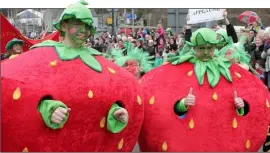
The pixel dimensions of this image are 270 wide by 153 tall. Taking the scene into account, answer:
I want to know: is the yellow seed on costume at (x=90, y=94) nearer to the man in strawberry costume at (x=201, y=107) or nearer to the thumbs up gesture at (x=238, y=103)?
the man in strawberry costume at (x=201, y=107)

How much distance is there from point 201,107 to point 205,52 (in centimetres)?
39

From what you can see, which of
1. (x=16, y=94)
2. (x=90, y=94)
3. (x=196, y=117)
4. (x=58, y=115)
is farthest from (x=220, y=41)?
(x=16, y=94)

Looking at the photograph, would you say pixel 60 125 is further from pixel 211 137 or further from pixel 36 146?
pixel 211 137

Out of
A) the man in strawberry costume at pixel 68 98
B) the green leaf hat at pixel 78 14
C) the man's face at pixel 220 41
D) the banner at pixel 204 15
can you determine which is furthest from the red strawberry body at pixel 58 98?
the banner at pixel 204 15

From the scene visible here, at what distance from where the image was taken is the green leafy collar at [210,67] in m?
3.21

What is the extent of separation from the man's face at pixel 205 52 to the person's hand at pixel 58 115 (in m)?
1.23

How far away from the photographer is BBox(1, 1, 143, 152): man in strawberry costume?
2.48 m

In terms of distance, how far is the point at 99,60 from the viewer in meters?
2.83

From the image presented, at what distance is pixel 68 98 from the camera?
2.55m

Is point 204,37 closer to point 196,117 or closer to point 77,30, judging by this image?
point 196,117

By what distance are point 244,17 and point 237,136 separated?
235 inches

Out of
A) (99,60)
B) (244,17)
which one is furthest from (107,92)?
(244,17)

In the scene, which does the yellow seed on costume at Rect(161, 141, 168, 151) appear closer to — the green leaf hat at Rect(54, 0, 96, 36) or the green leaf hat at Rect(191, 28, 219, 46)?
the green leaf hat at Rect(191, 28, 219, 46)

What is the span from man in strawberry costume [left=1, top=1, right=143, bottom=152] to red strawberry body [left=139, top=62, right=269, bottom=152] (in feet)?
1.24
